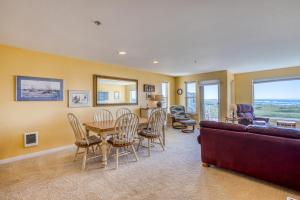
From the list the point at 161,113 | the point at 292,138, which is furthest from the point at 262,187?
the point at 161,113

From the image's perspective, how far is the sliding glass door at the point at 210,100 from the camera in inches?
259

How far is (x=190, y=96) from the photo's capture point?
24.8ft

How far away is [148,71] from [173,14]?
427 centimetres

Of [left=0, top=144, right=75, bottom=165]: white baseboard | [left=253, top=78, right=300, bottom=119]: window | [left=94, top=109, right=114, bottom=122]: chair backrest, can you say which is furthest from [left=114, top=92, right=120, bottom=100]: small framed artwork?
[left=253, top=78, right=300, bottom=119]: window

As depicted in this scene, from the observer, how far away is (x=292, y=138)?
86.7 inches

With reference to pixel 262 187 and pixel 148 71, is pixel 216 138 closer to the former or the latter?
pixel 262 187

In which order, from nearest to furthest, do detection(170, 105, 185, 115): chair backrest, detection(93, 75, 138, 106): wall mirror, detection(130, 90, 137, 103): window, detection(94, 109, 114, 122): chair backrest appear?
detection(94, 109, 114, 122): chair backrest < detection(93, 75, 138, 106): wall mirror < detection(130, 90, 137, 103): window < detection(170, 105, 185, 115): chair backrest

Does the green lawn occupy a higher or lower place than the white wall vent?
higher

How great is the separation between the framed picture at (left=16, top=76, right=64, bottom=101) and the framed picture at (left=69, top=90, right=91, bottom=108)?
24cm

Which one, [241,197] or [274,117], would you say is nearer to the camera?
[241,197]

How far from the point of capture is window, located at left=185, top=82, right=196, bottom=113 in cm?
739

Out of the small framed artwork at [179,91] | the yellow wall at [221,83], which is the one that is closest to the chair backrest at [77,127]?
the yellow wall at [221,83]

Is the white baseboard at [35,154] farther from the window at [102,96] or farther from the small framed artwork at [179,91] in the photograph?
the small framed artwork at [179,91]

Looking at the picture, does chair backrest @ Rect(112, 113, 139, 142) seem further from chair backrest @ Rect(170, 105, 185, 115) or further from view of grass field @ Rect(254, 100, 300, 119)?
view of grass field @ Rect(254, 100, 300, 119)
